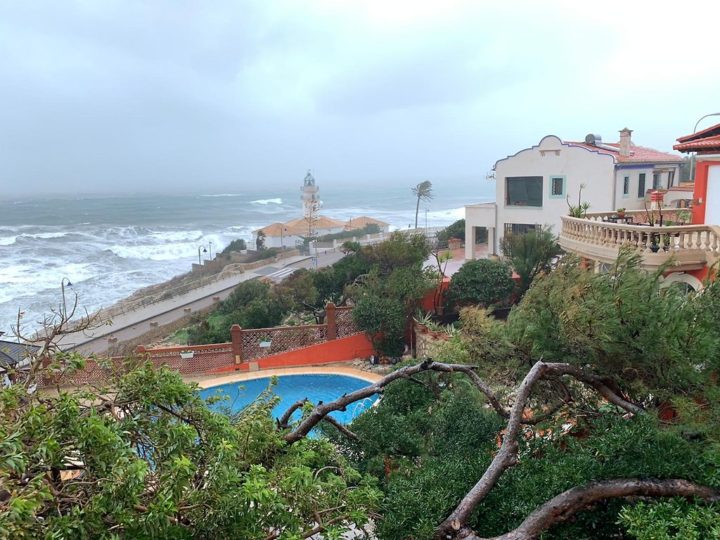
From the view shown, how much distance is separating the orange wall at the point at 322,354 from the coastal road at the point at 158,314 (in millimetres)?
7265

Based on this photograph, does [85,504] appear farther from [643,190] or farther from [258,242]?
[258,242]

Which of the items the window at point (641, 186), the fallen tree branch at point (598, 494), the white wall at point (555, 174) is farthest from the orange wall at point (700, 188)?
the window at point (641, 186)

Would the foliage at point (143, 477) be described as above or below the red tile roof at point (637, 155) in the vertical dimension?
below

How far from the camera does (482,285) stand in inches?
700

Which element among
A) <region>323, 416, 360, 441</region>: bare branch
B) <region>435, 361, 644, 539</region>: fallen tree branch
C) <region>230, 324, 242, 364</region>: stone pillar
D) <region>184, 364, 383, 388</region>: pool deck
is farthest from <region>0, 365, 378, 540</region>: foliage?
<region>230, 324, 242, 364</region>: stone pillar

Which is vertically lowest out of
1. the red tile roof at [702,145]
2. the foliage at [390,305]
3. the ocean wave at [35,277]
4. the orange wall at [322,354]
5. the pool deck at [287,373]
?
the ocean wave at [35,277]

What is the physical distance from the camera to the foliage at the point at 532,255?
1795cm

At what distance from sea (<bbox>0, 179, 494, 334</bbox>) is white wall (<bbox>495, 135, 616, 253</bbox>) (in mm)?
18849

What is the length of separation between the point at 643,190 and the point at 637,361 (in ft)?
67.8

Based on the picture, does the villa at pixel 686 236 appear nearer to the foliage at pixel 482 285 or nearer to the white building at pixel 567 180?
the foliage at pixel 482 285

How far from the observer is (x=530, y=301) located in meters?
6.88

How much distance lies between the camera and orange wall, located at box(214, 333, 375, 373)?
1752 cm

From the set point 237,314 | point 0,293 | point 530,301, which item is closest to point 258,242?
point 0,293

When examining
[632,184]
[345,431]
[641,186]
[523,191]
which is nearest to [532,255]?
[632,184]
